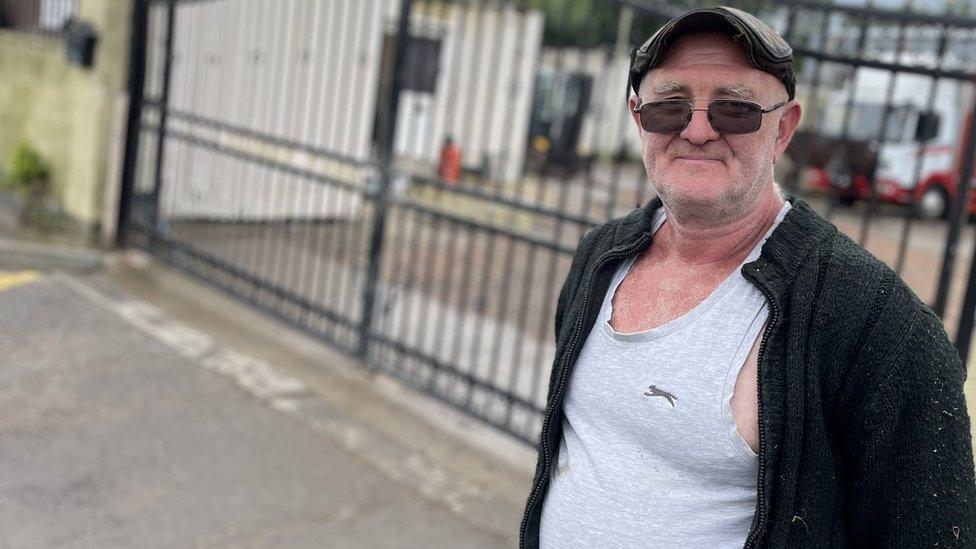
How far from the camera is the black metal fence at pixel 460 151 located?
449 centimetres

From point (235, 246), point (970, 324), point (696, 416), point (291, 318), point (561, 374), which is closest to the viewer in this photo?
point (696, 416)

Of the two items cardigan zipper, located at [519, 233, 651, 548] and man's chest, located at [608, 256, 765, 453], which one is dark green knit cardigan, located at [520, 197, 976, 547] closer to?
man's chest, located at [608, 256, 765, 453]

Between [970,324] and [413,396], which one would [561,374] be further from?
[413,396]

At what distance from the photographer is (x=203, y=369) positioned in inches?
244

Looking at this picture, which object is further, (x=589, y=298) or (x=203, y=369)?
(x=203, y=369)

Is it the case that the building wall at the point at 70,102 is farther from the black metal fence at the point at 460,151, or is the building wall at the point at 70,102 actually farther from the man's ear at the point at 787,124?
the man's ear at the point at 787,124

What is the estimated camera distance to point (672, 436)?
6.02ft

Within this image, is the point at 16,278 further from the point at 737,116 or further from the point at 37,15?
the point at 737,116

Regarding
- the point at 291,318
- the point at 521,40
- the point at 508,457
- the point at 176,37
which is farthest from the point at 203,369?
the point at 176,37

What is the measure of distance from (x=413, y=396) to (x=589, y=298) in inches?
164

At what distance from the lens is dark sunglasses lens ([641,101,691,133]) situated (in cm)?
191

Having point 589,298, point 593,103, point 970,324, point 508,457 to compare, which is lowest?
point 508,457

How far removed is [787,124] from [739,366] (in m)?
0.52

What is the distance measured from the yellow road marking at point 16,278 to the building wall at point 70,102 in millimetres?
1288
